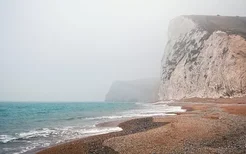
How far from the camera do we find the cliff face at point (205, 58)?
278ft

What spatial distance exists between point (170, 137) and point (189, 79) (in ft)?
314

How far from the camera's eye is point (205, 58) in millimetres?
103062

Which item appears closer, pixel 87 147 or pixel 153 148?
pixel 153 148

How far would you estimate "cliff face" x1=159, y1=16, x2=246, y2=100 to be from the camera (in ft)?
278

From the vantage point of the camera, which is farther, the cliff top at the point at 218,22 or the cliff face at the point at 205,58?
the cliff top at the point at 218,22

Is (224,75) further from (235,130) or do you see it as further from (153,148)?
(153,148)

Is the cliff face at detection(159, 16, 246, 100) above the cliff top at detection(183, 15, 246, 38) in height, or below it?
below

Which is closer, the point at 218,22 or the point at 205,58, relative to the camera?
the point at 205,58

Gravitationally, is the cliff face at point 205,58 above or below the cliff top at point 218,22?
below

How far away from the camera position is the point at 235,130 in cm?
2248

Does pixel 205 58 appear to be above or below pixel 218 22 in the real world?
below

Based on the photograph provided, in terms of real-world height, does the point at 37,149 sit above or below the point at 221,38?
below

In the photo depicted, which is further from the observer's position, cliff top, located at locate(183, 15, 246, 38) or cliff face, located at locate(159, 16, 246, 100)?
cliff top, located at locate(183, 15, 246, 38)

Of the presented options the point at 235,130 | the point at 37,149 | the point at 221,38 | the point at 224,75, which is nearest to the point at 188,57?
the point at 221,38
